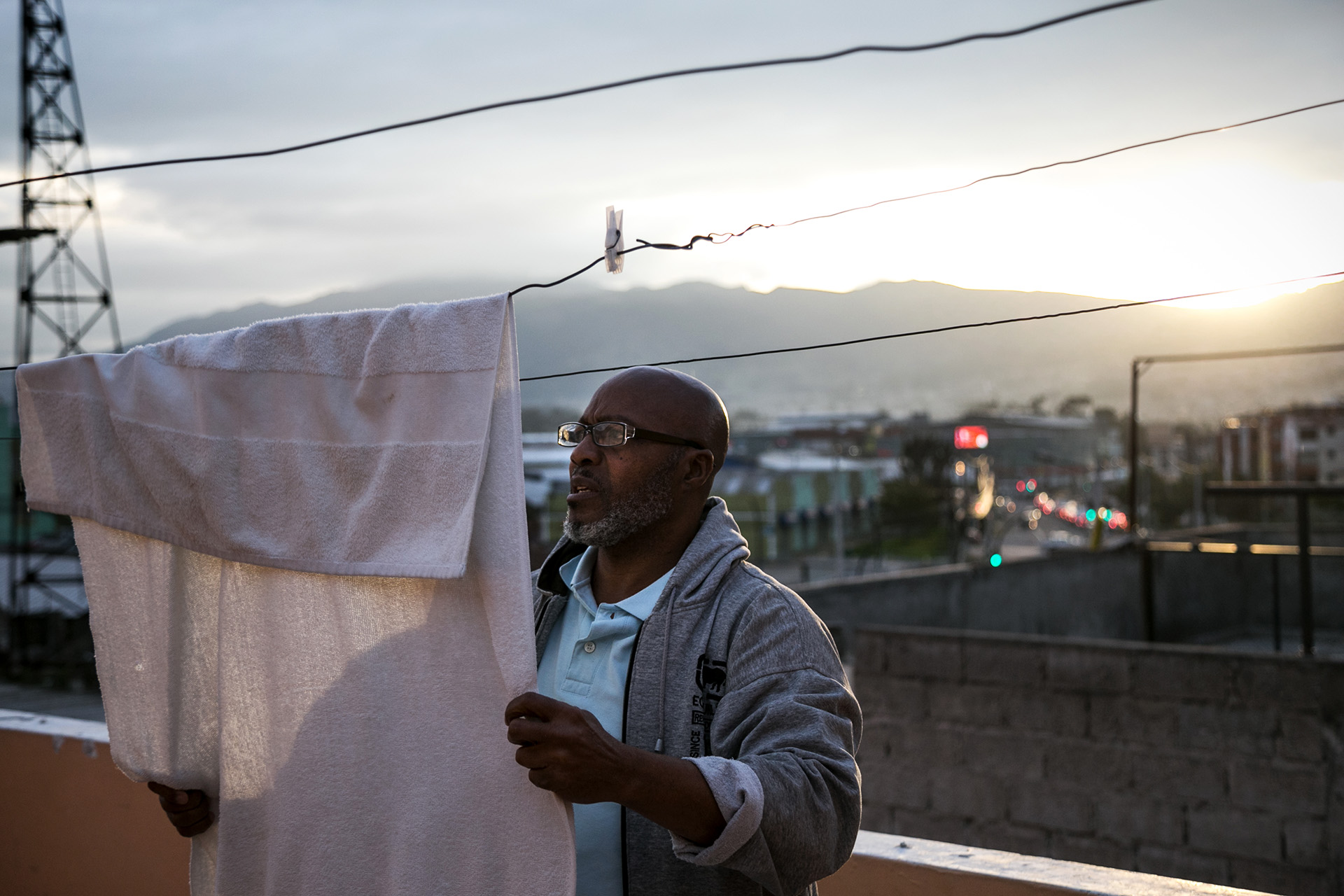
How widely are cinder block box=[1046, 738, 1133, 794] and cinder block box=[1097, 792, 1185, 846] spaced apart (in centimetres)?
10

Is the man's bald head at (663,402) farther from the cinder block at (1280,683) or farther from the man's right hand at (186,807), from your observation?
the cinder block at (1280,683)

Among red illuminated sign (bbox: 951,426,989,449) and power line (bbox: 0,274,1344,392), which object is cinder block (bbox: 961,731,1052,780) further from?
red illuminated sign (bbox: 951,426,989,449)

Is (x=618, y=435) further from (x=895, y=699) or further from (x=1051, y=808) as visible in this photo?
(x=895, y=699)

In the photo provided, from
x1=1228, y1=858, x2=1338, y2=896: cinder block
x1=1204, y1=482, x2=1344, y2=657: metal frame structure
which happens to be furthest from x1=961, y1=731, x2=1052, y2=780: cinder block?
x1=1204, y1=482, x2=1344, y2=657: metal frame structure

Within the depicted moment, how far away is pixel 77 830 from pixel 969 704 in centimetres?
644

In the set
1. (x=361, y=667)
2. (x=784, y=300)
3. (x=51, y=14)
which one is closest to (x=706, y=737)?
(x=361, y=667)

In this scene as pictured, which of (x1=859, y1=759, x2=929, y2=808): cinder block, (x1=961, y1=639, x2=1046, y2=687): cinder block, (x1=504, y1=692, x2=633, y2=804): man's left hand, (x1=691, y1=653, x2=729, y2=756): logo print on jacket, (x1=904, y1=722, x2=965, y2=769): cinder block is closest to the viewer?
(x1=504, y1=692, x2=633, y2=804): man's left hand

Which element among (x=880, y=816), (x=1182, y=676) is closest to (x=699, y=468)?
(x=1182, y=676)

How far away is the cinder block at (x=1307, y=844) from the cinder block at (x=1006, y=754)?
1614mm

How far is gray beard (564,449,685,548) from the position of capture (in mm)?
2309

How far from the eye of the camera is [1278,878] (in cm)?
698

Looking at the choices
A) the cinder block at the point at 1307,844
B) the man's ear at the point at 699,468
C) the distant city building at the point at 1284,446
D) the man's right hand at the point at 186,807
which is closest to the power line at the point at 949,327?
the man's ear at the point at 699,468

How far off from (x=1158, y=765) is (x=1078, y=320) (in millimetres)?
5606

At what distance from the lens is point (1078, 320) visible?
3148mm
